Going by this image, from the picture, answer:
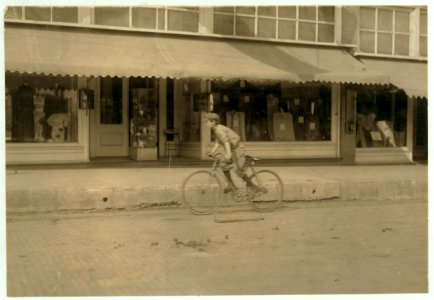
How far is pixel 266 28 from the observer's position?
14.0 m

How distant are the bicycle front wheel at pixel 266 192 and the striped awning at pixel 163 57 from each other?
10.5 feet

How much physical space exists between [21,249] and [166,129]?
8111mm

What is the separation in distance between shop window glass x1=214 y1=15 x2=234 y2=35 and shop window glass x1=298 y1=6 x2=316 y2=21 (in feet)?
6.88

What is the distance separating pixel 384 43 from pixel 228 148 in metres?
9.07

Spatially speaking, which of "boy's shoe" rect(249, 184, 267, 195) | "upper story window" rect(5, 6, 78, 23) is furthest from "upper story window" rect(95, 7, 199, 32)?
"boy's shoe" rect(249, 184, 267, 195)

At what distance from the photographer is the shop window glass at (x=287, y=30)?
559 inches

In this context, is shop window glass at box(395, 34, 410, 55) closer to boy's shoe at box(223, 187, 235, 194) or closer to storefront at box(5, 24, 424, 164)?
storefront at box(5, 24, 424, 164)

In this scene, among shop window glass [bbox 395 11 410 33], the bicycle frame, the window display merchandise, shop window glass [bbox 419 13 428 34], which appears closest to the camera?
the bicycle frame

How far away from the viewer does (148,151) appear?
13453mm

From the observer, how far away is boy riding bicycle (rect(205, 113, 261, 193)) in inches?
340

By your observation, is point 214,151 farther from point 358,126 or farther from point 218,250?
point 358,126

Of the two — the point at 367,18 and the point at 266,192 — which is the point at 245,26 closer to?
the point at 367,18
